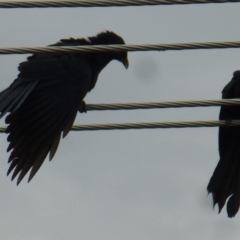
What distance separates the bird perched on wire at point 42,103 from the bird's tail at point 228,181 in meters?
1.34

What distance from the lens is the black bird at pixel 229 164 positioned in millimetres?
6621

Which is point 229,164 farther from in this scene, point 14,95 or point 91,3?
point 91,3

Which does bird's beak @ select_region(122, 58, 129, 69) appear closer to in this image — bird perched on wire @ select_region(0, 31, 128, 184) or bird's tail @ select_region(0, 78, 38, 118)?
bird perched on wire @ select_region(0, 31, 128, 184)

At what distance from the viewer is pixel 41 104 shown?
6.19 metres

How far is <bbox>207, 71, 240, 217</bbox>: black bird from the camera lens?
6.62 m

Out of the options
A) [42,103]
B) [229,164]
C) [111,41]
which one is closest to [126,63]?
[111,41]

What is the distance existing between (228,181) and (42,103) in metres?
1.75

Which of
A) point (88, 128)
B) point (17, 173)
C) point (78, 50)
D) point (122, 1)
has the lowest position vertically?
point (17, 173)

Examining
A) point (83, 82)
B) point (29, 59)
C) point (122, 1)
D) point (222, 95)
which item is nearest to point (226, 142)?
point (222, 95)

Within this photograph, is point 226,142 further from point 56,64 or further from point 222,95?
point 56,64

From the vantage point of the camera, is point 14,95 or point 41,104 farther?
point 41,104

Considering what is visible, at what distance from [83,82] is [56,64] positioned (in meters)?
0.27

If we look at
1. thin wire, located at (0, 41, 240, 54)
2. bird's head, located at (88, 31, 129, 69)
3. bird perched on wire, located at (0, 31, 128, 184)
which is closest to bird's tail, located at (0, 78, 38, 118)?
bird perched on wire, located at (0, 31, 128, 184)

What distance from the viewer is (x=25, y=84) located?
6.26 metres
